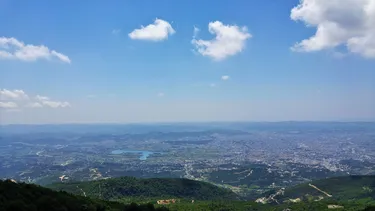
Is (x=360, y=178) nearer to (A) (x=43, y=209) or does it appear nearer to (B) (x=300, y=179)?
Answer: (B) (x=300, y=179)

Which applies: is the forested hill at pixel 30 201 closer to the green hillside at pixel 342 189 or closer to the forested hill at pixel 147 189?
the forested hill at pixel 147 189

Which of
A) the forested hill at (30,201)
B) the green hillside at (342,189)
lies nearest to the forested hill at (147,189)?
the green hillside at (342,189)

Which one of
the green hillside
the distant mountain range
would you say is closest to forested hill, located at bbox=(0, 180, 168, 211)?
the distant mountain range

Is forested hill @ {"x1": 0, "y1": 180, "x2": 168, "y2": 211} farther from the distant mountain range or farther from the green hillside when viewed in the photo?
the green hillside

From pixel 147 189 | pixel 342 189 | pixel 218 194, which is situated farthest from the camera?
pixel 218 194

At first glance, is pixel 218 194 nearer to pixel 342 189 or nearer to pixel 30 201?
pixel 342 189

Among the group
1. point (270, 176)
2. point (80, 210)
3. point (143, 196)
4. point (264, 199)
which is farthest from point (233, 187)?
point (80, 210)

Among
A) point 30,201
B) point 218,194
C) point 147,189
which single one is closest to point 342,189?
point 218,194
